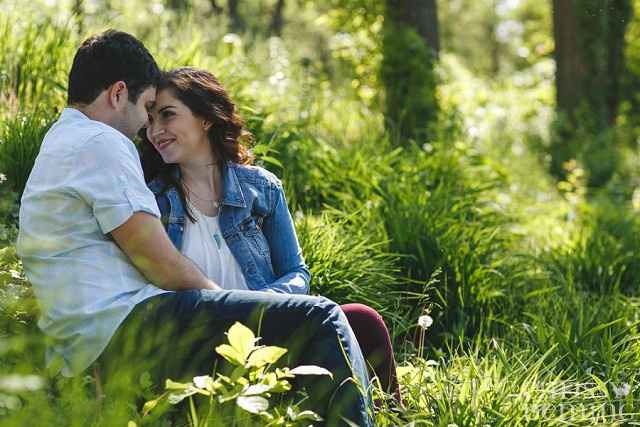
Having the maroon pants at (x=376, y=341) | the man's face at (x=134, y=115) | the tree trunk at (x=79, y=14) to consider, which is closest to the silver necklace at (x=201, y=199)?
the man's face at (x=134, y=115)

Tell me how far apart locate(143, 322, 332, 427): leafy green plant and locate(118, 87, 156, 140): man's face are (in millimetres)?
943

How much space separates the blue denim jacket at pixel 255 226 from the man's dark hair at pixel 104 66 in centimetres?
56

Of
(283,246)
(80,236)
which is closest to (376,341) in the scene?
(283,246)

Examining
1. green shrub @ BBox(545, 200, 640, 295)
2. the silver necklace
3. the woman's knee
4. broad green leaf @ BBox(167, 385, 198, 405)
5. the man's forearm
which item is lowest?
green shrub @ BBox(545, 200, 640, 295)

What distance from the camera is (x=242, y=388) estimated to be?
267cm

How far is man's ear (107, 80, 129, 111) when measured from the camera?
319 centimetres

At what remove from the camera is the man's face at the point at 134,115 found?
3.24 meters

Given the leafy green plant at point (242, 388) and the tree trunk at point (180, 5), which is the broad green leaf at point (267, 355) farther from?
the tree trunk at point (180, 5)

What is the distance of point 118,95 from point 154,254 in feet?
1.97

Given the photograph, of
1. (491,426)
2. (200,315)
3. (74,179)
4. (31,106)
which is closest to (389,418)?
(491,426)

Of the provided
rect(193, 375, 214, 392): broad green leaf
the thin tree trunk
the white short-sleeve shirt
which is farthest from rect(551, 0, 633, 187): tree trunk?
rect(193, 375, 214, 392): broad green leaf

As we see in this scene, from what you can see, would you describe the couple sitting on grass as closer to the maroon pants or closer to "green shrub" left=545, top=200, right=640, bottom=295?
the maroon pants

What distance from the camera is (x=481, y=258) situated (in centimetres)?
510

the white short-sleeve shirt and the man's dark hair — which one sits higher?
the man's dark hair
